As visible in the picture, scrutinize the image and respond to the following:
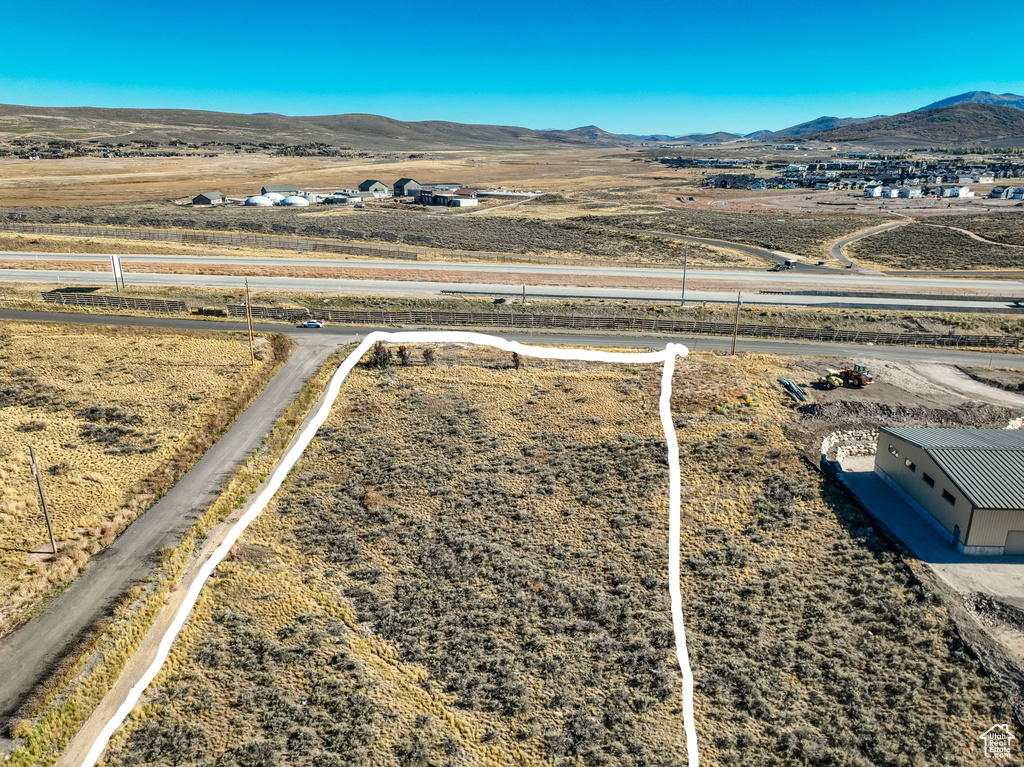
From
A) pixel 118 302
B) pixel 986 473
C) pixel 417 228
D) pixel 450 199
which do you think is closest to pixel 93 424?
pixel 118 302

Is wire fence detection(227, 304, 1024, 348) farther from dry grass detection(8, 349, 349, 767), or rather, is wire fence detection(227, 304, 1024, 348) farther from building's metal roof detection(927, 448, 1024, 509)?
dry grass detection(8, 349, 349, 767)

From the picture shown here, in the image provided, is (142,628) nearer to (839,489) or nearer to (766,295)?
(839,489)

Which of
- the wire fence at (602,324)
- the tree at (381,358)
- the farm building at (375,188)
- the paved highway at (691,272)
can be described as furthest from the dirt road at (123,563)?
the farm building at (375,188)

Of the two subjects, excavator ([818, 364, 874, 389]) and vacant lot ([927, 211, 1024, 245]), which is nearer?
excavator ([818, 364, 874, 389])

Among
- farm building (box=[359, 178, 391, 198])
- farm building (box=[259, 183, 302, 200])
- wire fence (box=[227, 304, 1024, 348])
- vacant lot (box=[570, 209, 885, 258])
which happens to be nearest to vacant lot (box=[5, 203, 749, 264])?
vacant lot (box=[570, 209, 885, 258])

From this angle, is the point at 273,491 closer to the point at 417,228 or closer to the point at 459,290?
the point at 459,290
